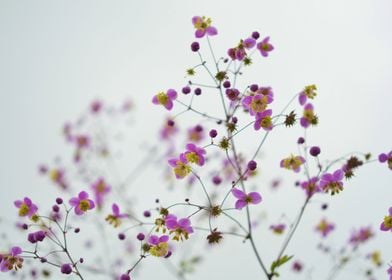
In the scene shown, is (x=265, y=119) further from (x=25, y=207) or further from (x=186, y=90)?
(x=25, y=207)

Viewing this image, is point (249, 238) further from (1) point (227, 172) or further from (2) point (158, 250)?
(1) point (227, 172)

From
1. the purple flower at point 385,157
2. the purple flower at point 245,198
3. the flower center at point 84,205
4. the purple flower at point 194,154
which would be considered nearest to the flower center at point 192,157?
the purple flower at point 194,154

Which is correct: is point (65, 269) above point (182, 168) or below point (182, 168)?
below

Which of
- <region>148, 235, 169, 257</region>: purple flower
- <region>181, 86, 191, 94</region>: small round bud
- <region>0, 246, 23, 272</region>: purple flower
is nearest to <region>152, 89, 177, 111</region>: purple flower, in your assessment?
<region>181, 86, 191, 94</region>: small round bud

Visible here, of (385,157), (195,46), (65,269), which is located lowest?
(65,269)

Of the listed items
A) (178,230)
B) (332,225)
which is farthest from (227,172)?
(332,225)

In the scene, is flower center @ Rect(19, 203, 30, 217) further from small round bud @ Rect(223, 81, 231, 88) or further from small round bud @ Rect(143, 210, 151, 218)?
small round bud @ Rect(223, 81, 231, 88)

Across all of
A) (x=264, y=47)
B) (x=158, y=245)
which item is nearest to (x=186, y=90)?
(x=264, y=47)

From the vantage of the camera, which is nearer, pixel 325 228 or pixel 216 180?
pixel 216 180

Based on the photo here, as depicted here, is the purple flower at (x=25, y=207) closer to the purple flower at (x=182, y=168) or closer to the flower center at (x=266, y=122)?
the purple flower at (x=182, y=168)
